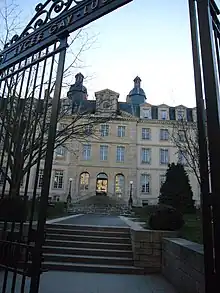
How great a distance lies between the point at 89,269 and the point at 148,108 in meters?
28.8

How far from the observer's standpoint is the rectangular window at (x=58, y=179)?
28422mm

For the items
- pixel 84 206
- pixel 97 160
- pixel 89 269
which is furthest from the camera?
pixel 97 160

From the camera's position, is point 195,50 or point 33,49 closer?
point 195,50

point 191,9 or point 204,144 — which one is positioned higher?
point 191,9

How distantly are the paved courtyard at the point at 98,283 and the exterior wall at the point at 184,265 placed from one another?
204 mm

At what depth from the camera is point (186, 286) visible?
12.0 feet

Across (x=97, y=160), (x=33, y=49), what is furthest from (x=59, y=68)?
(x=97, y=160)

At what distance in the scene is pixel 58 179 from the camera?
28.8 metres

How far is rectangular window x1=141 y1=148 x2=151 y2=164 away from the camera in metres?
30.6

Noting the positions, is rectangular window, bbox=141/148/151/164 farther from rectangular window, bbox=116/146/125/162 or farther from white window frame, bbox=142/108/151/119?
white window frame, bbox=142/108/151/119

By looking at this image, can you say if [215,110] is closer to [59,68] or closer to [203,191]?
[203,191]

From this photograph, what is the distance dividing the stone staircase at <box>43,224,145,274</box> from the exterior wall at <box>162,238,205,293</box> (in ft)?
2.38

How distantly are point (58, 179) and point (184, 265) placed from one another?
26147mm

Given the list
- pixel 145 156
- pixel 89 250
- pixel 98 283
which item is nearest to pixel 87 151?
pixel 145 156
